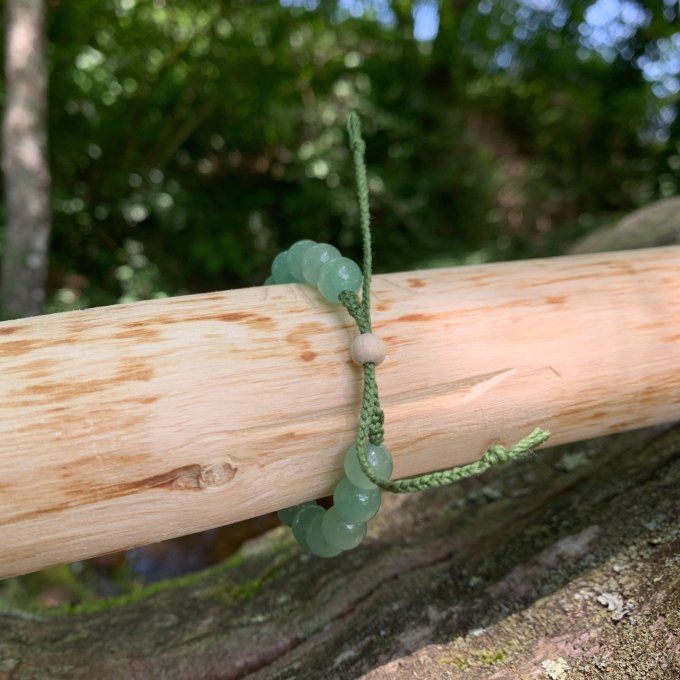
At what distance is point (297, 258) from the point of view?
1016 millimetres

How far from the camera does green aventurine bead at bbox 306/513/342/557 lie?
959 mm

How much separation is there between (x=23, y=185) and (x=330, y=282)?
1.70 meters

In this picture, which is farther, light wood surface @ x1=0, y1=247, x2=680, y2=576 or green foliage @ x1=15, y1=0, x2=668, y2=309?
green foliage @ x1=15, y1=0, x2=668, y2=309

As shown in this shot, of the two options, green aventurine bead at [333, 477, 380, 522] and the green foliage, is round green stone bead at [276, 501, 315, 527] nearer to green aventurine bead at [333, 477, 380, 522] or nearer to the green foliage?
green aventurine bead at [333, 477, 380, 522]

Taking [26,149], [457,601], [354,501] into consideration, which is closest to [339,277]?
[354,501]

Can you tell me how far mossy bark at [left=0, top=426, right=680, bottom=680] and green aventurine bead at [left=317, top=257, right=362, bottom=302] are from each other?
2.10ft

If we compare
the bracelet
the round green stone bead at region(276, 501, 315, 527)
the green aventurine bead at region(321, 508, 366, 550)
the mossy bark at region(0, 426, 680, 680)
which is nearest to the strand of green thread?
the bracelet

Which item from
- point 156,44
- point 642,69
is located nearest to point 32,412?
point 156,44

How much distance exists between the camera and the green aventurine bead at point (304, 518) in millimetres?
981

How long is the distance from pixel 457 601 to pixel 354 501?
45 centimetres

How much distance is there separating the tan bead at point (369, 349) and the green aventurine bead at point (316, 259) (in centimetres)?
16

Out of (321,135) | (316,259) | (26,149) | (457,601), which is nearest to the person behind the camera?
(316,259)

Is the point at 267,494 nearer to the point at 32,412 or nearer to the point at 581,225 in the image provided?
the point at 32,412

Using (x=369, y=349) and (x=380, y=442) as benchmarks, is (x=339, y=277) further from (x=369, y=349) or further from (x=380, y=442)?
(x=380, y=442)
